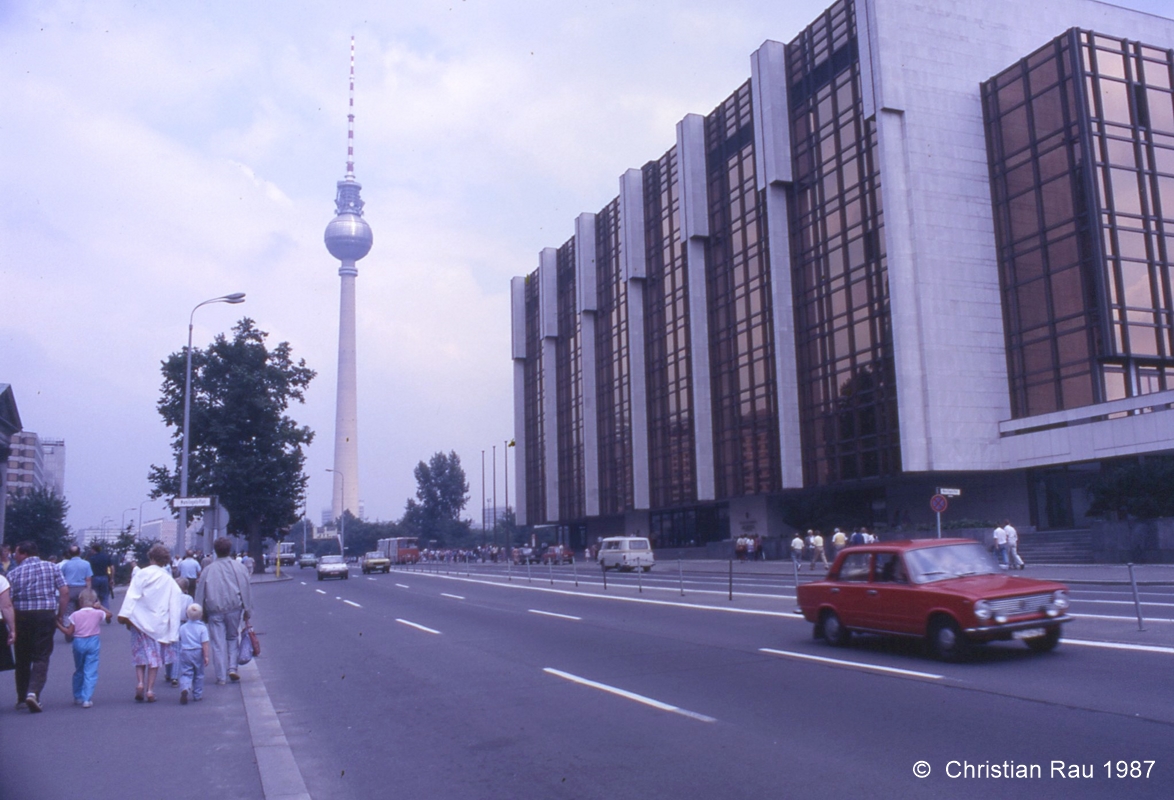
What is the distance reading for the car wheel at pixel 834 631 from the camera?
12750 mm

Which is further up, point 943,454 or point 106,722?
point 943,454

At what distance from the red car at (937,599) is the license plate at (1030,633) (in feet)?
0.04

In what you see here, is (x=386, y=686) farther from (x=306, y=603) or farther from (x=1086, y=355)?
(x=1086, y=355)

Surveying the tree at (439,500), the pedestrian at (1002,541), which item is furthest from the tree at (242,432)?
the tree at (439,500)

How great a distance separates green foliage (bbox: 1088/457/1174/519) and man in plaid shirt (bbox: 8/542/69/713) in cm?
3372

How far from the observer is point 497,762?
7289 millimetres

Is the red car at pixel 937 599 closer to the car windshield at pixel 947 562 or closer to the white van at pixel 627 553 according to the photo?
the car windshield at pixel 947 562

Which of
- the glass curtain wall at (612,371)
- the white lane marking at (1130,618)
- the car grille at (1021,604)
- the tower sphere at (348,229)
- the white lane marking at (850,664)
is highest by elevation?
the tower sphere at (348,229)

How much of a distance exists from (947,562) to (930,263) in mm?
33250

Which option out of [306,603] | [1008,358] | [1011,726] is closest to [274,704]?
[1011,726]

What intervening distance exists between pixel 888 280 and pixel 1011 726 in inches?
1473

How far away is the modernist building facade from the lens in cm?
3866

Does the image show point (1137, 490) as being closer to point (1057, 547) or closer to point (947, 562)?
point (1057, 547)

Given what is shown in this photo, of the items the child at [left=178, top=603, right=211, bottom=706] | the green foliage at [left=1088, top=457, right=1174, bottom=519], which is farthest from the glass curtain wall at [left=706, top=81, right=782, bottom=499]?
the child at [left=178, top=603, right=211, bottom=706]
